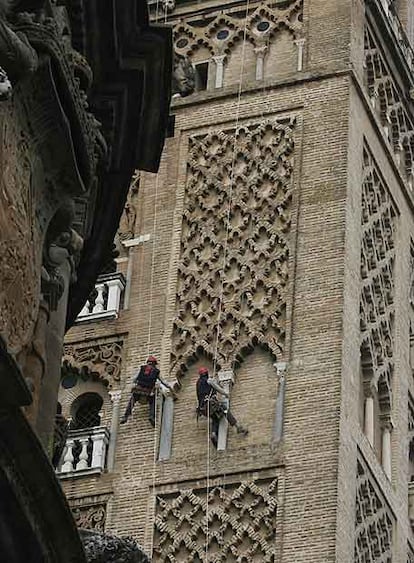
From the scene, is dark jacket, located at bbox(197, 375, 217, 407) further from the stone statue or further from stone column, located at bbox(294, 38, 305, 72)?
the stone statue

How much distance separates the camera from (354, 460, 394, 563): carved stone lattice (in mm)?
20344

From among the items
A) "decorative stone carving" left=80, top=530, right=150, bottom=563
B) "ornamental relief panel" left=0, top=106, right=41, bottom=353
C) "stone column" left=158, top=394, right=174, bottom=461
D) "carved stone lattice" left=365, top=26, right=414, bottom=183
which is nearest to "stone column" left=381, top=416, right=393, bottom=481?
"stone column" left=158, top=394, right=174, bottom=461

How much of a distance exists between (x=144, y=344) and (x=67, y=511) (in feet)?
36.1

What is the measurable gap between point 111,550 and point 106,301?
10926mm

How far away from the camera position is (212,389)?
20.8 meters

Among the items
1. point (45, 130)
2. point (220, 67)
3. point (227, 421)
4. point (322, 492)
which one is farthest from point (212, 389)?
point (45, 130)

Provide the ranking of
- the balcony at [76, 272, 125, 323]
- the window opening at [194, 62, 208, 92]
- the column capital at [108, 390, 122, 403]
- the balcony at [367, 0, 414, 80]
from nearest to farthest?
the column capital at [108, 390, 122, 403] → the balcony at [76, 272, 125, 323] → the window opening at [194, 62, 208, 92] → the balcony at [367, 0, 414, 80]

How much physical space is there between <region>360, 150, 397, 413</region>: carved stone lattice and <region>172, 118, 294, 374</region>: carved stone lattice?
37.8 inches

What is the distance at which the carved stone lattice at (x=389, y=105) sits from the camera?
23953 millimetres

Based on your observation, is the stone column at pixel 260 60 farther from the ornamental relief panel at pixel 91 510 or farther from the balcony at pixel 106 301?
the ornamental relief panel at pixel 91 510

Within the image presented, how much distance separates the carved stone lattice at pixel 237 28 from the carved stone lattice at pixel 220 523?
5.69m

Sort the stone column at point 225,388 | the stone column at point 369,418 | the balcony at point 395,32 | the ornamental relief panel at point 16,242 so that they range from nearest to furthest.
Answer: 1. the ornamental relief panel at point 16,242
2. the stone column at point 225,388
3. the stone column at point 369,418
4. the balcony at point 395,32

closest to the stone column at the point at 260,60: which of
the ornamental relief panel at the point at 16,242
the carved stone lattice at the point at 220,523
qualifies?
the carved stone lattice at the point at 220,523

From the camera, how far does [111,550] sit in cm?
1147
